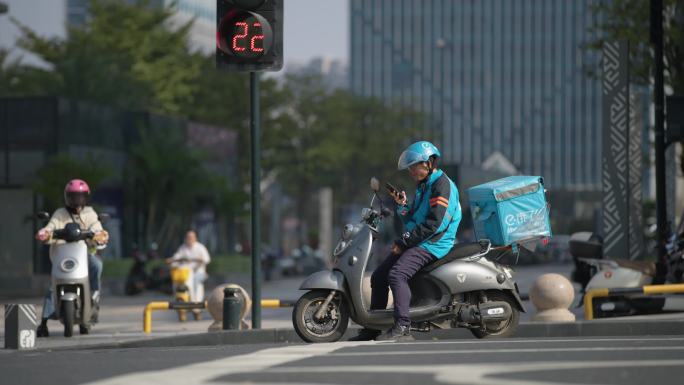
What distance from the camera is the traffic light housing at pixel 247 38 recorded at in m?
14.3

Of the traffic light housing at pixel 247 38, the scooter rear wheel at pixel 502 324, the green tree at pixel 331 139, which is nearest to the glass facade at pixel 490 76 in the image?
the green tree at pixel 331 139

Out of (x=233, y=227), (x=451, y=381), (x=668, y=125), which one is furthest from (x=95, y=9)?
(x=451, y=381)

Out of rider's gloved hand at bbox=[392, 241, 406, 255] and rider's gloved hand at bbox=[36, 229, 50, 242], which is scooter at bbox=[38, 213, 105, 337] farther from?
rider's gloved hand at bbox=[392, 241, 406, 255]

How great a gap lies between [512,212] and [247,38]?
10.2 feet

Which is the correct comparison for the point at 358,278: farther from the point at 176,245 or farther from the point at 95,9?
the point at 95,9

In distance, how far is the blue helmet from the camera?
40.8ft

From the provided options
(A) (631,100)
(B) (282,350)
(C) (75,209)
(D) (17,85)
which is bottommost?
(B) (282,350)

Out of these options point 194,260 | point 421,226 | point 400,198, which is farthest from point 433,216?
point 194,260

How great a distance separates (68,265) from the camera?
15961 millimetres

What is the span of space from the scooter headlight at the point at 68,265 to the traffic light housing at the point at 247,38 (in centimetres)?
292

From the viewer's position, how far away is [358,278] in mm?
12641

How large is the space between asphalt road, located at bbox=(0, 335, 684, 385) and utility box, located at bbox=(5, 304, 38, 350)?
2432 millimetres

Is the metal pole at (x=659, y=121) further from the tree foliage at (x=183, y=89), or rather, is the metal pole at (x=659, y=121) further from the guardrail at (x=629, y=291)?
the tree foliage at (x=183, y=89)

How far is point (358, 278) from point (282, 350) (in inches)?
71.4
